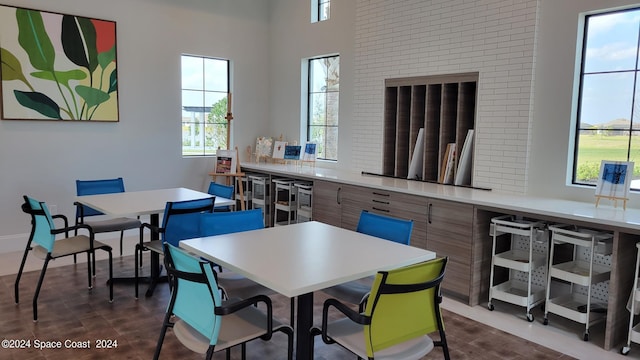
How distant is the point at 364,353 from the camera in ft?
7.49

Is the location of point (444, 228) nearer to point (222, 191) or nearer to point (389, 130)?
point (389, 130)

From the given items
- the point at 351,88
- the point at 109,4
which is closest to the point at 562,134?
the point at 351,88

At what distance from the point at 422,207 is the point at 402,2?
7.96ft

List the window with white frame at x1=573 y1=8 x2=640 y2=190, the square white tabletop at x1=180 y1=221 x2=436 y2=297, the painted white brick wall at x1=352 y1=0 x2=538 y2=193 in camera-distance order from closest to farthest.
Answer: the square white tabletop at x1=180 y1=221 x2=436 y2=297 < the window with white frame at x1=573 y1=8 x2=640 y2=190 < the painted white brick wall at x1=352 y1=0 x2=538 y2=193

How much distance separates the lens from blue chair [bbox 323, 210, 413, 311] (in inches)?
123

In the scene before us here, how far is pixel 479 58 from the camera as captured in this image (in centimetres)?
477

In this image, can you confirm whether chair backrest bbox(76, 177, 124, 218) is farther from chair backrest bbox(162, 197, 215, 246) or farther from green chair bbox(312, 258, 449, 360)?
green chair bbox(312, 258, 449, 360)

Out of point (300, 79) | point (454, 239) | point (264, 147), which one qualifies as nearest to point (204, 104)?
point (264, 147)

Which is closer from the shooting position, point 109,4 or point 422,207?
point 422,207

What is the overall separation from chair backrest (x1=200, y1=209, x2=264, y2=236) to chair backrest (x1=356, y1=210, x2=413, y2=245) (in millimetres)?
784

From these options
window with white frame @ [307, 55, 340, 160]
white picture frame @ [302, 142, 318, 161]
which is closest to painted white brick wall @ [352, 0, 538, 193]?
window with white frame @ [307, 55, 340, 160]

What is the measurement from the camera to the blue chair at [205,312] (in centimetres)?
231

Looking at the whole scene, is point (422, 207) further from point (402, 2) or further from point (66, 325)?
point (66, 325)

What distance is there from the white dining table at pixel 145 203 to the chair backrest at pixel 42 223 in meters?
0.40
